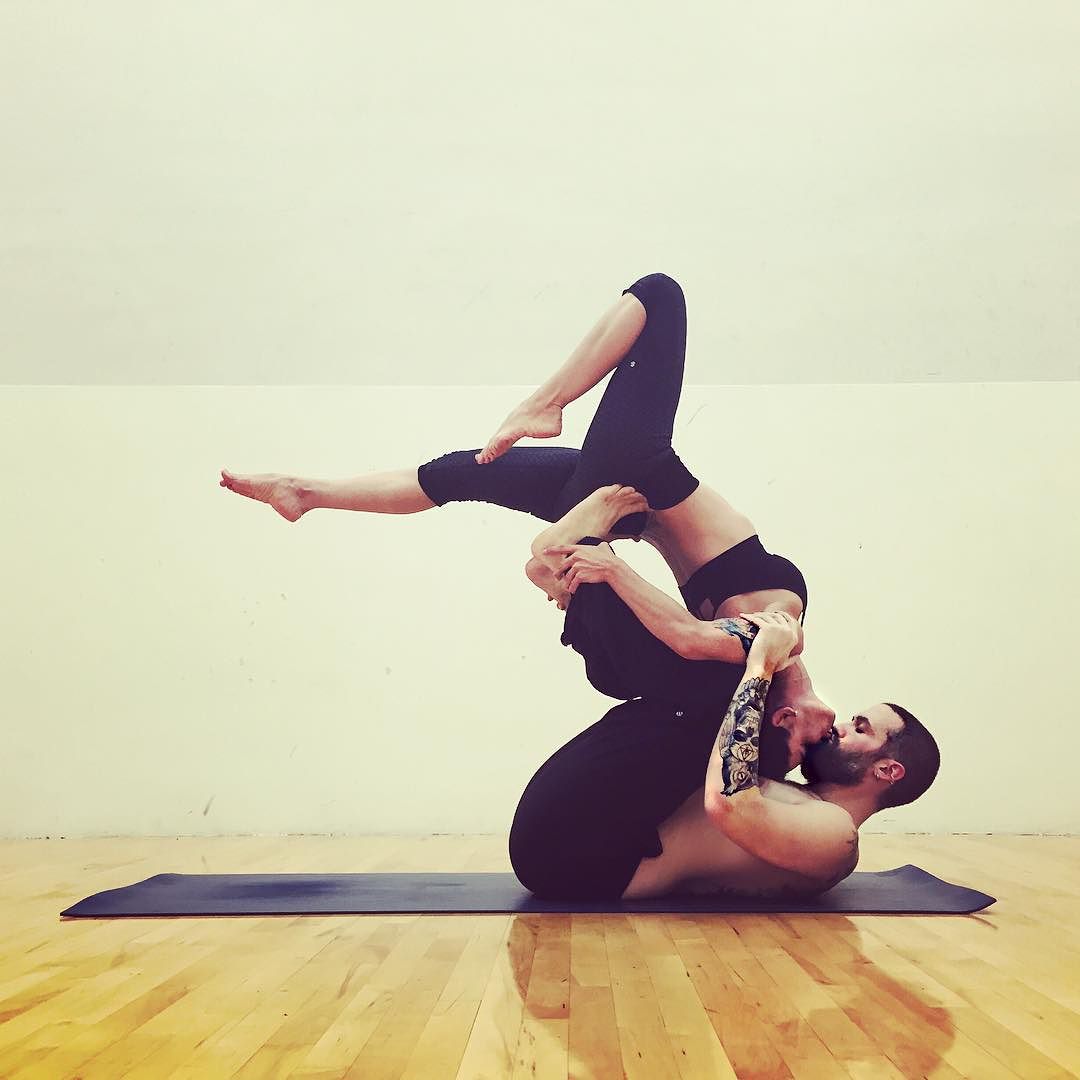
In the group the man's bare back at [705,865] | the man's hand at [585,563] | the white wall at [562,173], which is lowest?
the man's bare back at [705,865]

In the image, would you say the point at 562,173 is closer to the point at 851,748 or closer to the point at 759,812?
the point at 851,748

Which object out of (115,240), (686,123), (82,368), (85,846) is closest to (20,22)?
(115,240)

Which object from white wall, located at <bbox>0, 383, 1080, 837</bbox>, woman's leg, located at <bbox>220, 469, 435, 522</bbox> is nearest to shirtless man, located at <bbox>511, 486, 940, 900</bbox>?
woman's leg, located at <bbox>220, 469, 435, 522</bbox>

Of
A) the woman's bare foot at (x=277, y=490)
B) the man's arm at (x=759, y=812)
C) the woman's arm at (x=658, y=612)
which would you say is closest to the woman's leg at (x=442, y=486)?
the woman's bare foot at (x=277, y=490)

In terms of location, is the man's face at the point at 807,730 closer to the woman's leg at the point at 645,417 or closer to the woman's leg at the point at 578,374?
the woman's leg at the point at 645,417

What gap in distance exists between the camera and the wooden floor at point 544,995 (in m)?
1.63

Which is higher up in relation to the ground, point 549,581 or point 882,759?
point 549,581

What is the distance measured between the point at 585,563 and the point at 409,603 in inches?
64.8

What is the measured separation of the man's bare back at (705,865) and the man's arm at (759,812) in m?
0.05

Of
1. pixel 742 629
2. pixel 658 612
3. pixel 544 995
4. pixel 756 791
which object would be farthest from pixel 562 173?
pixel 544 995

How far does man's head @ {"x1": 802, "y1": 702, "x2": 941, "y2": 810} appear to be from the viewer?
3057 mm

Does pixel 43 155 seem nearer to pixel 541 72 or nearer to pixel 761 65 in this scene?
pixel 541 72

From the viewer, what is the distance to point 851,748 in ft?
10.1

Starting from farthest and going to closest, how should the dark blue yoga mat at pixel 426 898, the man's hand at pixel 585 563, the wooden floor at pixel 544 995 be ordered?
the man's hand at pixel 585 563 → the dark blue yoga mat at pixel 426 898 → the wooden floor at pixel 544 995
